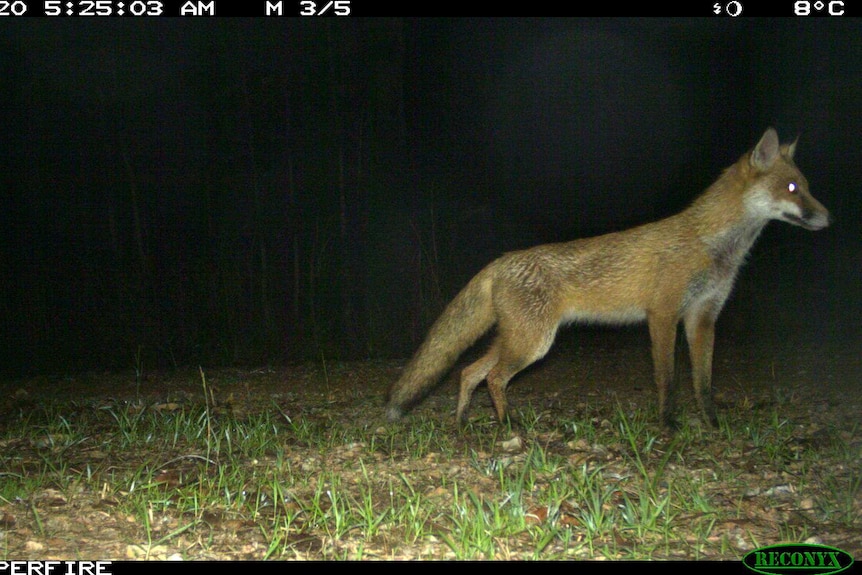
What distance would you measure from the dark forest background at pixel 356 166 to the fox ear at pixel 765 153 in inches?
181

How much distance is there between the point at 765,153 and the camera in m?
5.25

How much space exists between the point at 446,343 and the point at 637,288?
4.54ft

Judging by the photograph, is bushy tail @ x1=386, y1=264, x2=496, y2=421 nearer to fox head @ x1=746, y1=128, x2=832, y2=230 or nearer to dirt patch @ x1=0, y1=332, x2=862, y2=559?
dirt patch @ x1=0, y1=332, x2=862, y2=559

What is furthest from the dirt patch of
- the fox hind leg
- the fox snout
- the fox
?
the fox snout

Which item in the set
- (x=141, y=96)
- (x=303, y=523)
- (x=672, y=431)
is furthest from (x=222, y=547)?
(x=141, y=96)

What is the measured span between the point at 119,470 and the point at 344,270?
22.8 ft

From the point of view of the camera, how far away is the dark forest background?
9.96 metres

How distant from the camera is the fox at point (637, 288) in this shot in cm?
521

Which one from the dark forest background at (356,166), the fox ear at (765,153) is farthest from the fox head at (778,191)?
the dark forest background at (356,166)

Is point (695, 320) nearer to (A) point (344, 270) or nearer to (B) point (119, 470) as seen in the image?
(B) point (119, 470)

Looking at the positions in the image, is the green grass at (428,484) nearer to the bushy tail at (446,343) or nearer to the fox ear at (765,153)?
the bushy tail at (446,343)

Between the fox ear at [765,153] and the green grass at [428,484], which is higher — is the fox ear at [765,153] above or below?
above

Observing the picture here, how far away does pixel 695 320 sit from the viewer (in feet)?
18.0

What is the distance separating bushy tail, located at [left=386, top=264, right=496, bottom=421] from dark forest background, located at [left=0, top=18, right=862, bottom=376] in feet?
11.5
